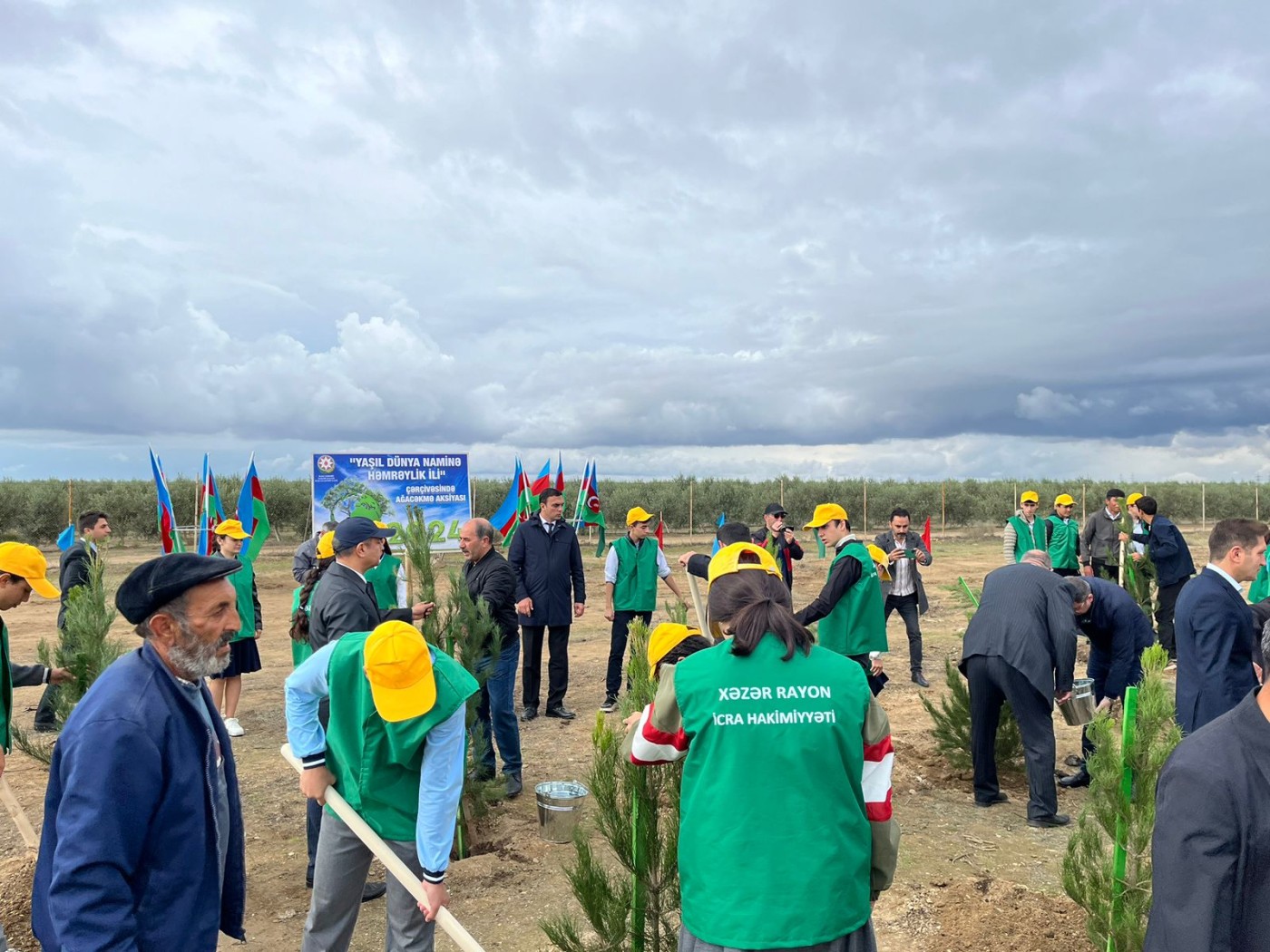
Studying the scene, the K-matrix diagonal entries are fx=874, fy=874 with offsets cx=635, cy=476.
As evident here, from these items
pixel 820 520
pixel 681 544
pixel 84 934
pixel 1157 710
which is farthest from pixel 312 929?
pixel 681 544

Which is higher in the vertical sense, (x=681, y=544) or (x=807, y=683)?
(x=807, y=683)

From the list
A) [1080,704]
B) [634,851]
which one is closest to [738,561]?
[634,851]

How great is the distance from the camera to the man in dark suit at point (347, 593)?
4336 mm

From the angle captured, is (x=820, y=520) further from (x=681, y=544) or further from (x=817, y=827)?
(x=681, y=544)

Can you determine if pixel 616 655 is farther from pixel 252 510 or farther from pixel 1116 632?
pixel 252 510

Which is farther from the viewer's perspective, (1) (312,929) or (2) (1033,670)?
(2) (1033,670)

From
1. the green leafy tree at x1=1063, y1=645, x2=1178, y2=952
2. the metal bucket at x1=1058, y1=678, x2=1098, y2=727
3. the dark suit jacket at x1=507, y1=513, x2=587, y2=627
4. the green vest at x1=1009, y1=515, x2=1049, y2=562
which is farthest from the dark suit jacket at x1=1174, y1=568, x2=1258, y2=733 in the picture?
the green vest at x1=1009, y1=515, x2=1049, y2=562

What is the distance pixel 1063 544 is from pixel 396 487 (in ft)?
31.1

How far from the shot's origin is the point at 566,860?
16.9ft

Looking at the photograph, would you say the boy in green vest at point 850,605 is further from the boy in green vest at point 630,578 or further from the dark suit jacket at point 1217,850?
the dark suit jacket at point 1217,850

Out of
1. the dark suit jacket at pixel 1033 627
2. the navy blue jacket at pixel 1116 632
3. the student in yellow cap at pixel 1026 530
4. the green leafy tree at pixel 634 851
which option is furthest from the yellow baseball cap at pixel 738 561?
the student in yellow cap at pixel 1026 530

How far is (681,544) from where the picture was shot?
103 feet

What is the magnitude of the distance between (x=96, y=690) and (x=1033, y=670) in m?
5.21

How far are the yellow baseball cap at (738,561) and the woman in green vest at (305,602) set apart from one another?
311 cm
